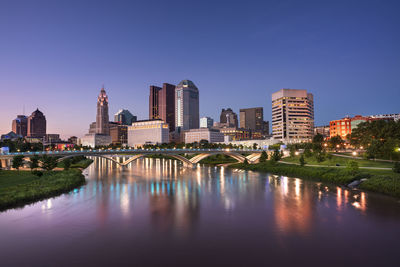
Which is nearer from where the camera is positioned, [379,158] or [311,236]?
[311,236]

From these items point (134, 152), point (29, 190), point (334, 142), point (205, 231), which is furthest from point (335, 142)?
point (29, 190)

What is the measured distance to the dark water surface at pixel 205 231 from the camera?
20828 millimetres

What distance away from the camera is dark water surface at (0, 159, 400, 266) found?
68.3ft

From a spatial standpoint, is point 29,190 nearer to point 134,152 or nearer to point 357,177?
point 134,152

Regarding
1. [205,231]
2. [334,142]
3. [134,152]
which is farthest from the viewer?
[334,142]

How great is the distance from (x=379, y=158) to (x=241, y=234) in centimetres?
6369

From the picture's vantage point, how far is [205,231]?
2714 cm

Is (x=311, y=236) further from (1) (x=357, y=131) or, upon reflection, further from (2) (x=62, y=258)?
(1) (x=357, y=131)

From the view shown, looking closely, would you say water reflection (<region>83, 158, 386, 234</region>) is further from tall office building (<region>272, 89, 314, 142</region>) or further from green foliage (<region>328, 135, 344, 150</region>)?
tall office building (<region>272, 89, 314, 142</region>)

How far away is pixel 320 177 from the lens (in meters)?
60.6

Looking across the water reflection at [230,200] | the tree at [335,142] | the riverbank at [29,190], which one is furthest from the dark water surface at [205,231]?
the tree at [335,142]

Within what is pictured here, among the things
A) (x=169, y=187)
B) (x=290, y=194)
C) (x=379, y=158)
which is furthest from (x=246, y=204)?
(x=379, y=158)

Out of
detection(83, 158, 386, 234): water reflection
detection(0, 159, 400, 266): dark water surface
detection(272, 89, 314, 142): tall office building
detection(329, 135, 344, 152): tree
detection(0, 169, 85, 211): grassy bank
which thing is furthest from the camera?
detection(272, 89, 314, 142): tall office building

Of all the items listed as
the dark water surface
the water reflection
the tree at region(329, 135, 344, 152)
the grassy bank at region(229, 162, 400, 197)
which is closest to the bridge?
the grassy bank at region(229, 162, 400, 197)
